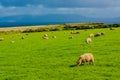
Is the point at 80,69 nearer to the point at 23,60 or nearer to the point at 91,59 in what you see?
the point at 91,59

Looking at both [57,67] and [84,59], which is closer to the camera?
[84,59]

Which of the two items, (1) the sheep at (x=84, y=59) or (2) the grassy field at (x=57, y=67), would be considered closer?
(2) the grassy field at (x=57, y=67)

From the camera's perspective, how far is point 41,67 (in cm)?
2578

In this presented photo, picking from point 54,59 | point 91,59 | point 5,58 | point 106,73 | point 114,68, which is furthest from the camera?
point 5,58

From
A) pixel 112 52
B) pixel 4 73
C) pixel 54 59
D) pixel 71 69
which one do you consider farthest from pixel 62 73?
pixel 112 52

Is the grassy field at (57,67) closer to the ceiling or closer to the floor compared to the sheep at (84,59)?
closer to the floor

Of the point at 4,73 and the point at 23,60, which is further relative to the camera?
the point at 23,60

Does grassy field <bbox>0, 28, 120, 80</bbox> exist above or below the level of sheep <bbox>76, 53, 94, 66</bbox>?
below

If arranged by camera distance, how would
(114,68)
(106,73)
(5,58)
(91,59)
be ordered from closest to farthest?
1. (106,73)
2. (114,68)
3. (91,59)
4. (5,58)

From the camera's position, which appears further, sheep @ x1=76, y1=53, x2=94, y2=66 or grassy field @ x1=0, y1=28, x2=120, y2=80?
sheep @ x1=76, y1=53, x2=94, y2=66

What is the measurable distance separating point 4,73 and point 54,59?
250 inches

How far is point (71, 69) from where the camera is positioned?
23.9 metres

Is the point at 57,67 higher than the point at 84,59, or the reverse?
the point at 84,59

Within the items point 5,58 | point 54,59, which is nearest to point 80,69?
point 54,59
